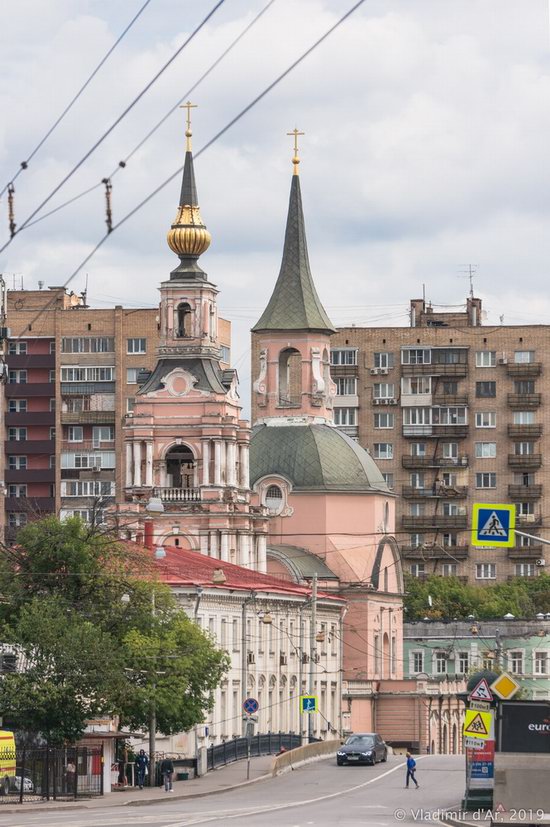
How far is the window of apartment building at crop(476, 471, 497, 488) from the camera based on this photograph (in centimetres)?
17538

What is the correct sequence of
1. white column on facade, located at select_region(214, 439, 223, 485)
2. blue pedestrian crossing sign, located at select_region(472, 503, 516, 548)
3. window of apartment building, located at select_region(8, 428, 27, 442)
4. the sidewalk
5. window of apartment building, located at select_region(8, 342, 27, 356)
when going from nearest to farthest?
blue pedestrian crossing sign, located at select_region(472, 503, 516, 548)
the sidewalk
white column on facade, located at select_region(214, 439, 223, 485)
window of apartment building, located at select_region(8, 342, 27, 356)
window of apartment building, located at select_region(8, 428, 27, 442)

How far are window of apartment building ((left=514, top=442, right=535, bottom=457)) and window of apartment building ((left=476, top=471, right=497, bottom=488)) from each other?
2.23 meters

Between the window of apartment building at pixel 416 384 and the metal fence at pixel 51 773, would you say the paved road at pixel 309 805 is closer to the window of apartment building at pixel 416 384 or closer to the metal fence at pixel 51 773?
the metal fence at pixel 51 773

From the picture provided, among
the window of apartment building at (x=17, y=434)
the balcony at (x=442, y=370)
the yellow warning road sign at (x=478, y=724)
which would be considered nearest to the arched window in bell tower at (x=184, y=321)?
the window of apartment building at (x=17, y=434)

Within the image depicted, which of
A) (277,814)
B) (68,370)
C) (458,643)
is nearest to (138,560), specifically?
(277,814)

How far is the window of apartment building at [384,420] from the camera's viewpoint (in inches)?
6905

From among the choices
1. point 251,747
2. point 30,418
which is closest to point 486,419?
point 30,418

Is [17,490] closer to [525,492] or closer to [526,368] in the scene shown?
[525,492]

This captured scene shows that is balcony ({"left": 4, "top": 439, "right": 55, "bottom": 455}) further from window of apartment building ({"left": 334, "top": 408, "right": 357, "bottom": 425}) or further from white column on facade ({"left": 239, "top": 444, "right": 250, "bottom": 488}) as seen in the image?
white column on facade ({"left": 239, "top": 444, "right": 250, "bottom": 488})

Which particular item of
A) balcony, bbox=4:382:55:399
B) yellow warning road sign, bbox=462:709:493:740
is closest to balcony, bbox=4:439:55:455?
balcony, bbox=4:382:55:399

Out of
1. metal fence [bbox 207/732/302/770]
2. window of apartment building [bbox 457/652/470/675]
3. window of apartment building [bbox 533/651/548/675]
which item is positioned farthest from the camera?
window of apartment building [bbox 457/652/470/675]

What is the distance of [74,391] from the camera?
169 metres

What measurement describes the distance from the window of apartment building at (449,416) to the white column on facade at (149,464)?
173 ft

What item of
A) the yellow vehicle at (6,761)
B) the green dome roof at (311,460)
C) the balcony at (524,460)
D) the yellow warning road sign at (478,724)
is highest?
the balcony at (524,460)
